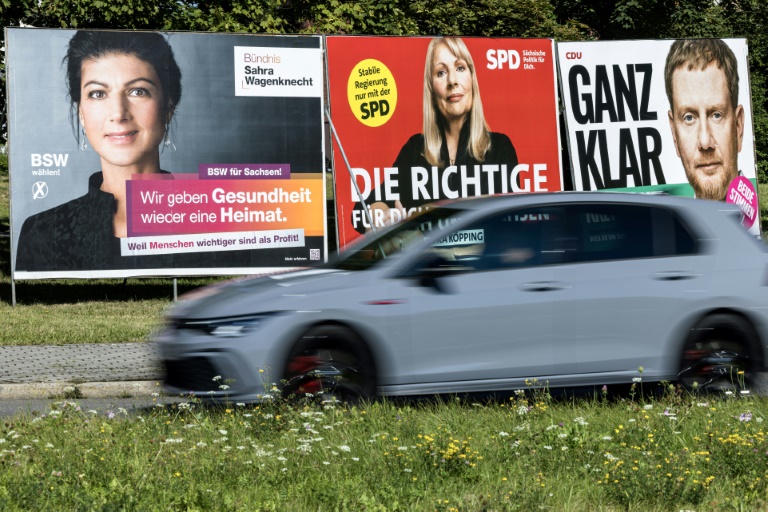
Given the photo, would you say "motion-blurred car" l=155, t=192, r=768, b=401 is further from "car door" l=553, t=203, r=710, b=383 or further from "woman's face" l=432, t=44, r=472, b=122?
"woman's face" l=432, t=44, r=472, b=122

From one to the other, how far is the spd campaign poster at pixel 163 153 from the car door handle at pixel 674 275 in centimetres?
993

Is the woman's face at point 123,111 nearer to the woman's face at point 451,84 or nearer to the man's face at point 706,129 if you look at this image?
the woman's face at point 451,84

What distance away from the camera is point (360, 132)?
17.9 metres

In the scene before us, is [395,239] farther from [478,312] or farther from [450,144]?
[450,144]

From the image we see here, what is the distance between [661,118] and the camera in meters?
19.1

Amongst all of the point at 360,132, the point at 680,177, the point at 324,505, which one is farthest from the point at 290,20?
the point at 324,505

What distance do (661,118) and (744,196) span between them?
82.0 inches

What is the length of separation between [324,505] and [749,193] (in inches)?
635

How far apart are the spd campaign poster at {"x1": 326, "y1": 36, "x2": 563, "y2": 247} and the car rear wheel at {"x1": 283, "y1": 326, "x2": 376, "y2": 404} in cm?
986

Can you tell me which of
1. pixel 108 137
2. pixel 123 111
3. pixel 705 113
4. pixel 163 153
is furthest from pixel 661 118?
pixel 108 137

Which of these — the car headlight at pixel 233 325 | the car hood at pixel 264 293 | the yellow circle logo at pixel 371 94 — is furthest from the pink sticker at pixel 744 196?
the car headlight at pixel 233 325

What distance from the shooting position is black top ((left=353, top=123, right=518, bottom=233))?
1798 cm

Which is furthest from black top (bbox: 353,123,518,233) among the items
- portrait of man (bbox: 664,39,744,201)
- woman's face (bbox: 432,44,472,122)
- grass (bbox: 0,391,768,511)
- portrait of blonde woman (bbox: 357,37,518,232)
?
grass (bbox: 0,391,768,511)

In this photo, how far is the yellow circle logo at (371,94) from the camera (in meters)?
17.9
